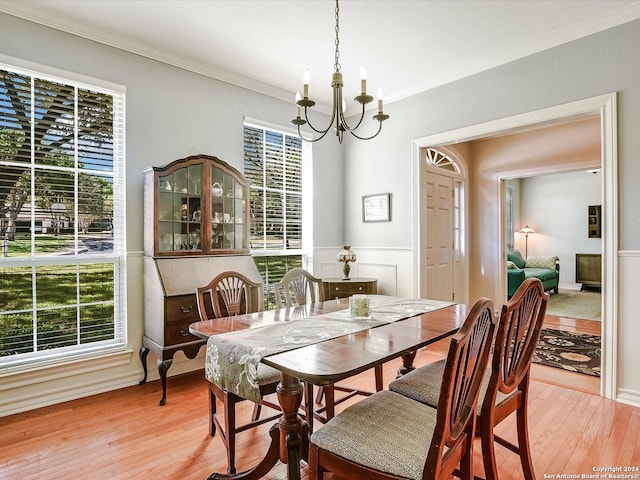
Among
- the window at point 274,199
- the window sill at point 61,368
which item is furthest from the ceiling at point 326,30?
the window sill at point 61,368

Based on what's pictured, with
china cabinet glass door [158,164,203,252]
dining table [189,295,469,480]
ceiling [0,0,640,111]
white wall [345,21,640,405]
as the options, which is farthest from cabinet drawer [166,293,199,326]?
white wall [345,21,640,405]

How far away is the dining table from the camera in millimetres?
1382

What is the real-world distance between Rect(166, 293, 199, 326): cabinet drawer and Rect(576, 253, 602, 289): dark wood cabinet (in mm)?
8395

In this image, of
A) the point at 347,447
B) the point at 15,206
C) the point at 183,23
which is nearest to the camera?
the point at 347,447

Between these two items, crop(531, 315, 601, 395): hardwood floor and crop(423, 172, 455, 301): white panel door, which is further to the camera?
crop(423, 172, 455, 301): white panel door

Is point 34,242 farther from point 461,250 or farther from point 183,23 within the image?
point 461,250

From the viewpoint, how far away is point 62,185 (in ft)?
9.14

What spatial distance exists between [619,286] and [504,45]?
215cm

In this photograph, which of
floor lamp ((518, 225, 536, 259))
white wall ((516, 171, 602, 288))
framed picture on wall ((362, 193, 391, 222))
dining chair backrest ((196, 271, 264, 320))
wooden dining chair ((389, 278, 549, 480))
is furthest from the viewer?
floor lamp ((518, 225, 536, 259))

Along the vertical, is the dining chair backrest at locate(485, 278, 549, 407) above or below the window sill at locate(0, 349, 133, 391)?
above

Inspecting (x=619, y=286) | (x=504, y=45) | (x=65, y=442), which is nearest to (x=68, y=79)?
(x=65, y=442)

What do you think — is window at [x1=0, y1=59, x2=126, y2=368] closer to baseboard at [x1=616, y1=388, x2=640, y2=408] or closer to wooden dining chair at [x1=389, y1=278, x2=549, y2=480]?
wooden dining chair at [x1=389, y1=278, x2=549, y2=480]

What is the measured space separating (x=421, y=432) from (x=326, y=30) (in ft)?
9.21

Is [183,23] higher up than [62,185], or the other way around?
[183,23]
